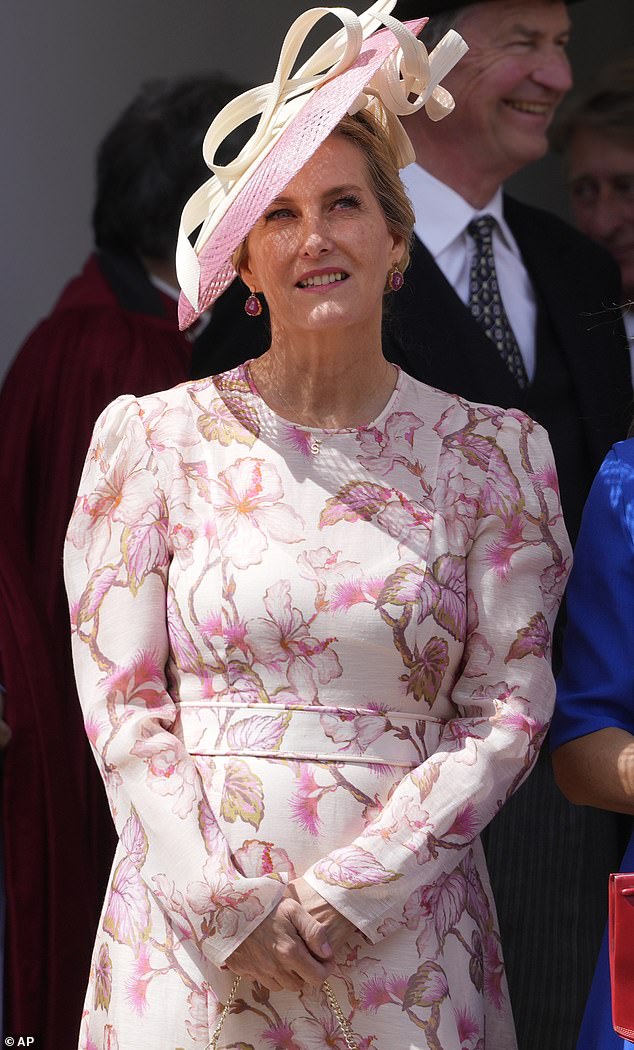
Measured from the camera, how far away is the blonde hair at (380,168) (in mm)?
2438

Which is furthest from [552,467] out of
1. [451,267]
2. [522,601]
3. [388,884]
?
[451,267]

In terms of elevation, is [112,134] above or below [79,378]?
above

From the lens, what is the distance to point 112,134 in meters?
4.13

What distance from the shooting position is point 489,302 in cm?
327

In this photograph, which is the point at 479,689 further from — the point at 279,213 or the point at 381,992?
the point at 279,213

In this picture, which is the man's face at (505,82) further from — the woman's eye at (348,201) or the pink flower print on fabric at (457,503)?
the pink flower print on fabric at (457,503)

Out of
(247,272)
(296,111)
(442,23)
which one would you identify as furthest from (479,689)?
(442,23)

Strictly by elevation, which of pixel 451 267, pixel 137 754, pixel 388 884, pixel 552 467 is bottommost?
pixel 388 884

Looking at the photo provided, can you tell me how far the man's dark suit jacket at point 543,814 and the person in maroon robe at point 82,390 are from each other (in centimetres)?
31

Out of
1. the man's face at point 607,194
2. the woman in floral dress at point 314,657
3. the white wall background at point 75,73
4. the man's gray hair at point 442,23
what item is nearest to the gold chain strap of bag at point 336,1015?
the woman in floral dress at point 314,657

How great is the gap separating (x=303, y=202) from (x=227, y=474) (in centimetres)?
40

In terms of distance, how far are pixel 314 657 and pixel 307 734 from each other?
0.10m

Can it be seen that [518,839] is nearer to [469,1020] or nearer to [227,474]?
[469,1020]

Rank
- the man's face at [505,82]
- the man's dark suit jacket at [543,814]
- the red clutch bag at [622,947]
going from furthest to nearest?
the man's face at [505,82] → the man's dark suit jacket at [543,814] → the red clutch bag at [622,947]
